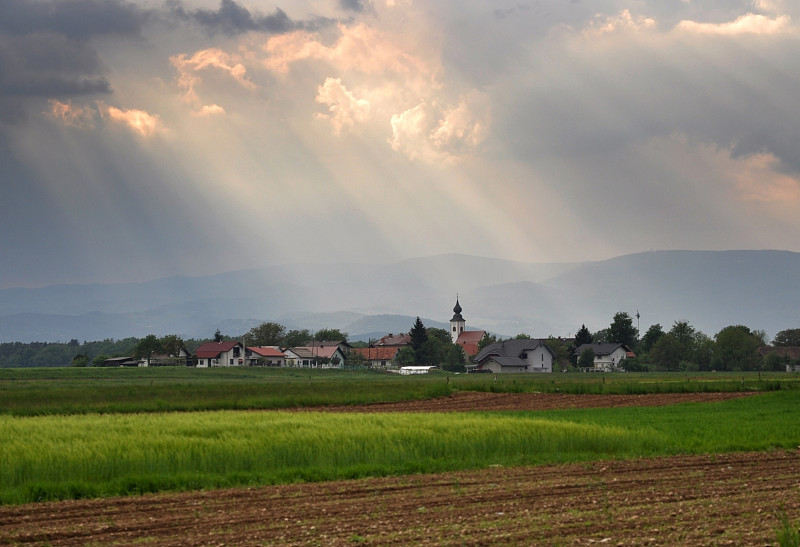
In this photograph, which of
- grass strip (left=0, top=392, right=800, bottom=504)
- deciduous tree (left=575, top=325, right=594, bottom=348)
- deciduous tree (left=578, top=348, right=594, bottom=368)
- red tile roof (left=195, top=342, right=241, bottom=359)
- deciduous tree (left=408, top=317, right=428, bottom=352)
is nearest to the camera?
grass strip (left=0, top=392, right=800, bottom=504)

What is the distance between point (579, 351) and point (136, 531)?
172686 mm

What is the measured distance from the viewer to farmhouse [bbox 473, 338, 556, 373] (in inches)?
6225

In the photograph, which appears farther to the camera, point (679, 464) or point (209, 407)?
point (209, 407)

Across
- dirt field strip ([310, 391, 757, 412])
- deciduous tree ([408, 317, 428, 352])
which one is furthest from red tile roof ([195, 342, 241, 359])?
dirt field strip ([310, 391, 757, 412])

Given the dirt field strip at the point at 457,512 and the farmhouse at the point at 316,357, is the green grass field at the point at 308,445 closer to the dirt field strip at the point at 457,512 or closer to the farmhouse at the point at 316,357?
the dirt field strip at the point at 457,512

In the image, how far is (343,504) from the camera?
1808 cm

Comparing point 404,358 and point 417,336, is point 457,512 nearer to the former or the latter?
point 404,358

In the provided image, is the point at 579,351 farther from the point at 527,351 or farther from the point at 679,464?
the point at 679,464

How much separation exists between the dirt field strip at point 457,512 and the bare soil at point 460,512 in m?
0.02

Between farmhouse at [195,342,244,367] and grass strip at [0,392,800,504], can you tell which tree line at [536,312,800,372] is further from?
grass strip at [0,392,800,504]

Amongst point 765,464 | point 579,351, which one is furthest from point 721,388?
point 579,351

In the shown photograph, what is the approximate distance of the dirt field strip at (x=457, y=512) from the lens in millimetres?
14617

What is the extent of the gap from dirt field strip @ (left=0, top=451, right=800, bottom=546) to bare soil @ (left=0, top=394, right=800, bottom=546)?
0.02 meters

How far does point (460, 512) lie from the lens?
1700cm
